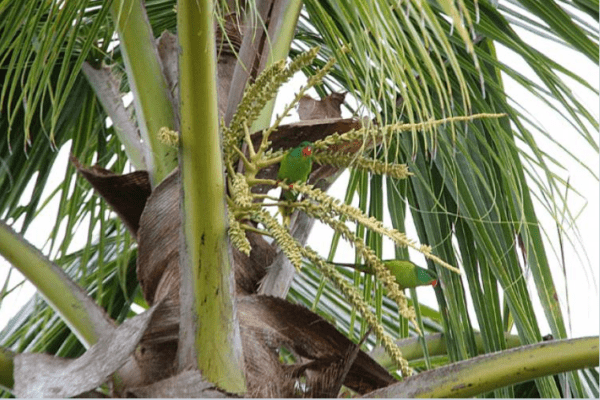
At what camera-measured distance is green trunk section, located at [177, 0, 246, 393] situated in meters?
0.88

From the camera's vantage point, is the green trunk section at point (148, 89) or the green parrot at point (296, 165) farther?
the green trunk section at point (148, 89)

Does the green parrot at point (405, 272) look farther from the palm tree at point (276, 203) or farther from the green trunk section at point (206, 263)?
the green trunk section at point (206, 263)

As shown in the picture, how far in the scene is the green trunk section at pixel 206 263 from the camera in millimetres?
876

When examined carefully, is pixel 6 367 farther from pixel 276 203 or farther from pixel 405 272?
pixel 405 272

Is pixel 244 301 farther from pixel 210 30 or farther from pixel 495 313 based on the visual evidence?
pixel 495 313

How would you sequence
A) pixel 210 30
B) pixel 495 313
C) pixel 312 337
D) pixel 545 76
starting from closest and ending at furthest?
pixel 210 30 < pixel 312 337 < pixel 545 76 < pixel 495 313

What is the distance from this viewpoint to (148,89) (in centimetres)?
115

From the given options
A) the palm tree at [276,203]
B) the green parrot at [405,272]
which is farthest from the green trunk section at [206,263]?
the green parrot at [405,272]

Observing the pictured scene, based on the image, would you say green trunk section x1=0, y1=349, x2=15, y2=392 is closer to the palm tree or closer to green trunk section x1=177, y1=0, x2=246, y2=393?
the palm tree

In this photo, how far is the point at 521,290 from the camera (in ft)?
4.04

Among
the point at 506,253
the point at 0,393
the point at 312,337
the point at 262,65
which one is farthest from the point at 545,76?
the point at 0,393

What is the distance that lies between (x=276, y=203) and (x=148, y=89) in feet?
1.12

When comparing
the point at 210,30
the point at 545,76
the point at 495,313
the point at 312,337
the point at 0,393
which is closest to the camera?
the point at 210,30

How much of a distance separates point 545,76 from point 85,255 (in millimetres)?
809
